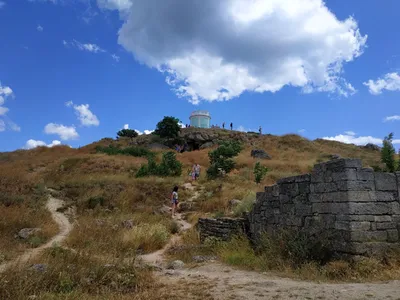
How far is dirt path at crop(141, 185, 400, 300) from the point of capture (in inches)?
213

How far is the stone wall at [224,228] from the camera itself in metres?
12.0

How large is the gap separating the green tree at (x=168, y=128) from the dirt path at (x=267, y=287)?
4117 cm

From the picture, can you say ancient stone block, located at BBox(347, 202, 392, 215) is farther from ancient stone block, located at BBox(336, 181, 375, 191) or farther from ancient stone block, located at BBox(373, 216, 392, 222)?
ancient stone block, located at BBox(336, 181, 375, 191)

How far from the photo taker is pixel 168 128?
160ft

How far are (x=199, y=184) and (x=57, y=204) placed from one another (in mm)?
9321

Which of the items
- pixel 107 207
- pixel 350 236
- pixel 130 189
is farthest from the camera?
pixel 130 189

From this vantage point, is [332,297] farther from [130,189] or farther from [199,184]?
[199,184]

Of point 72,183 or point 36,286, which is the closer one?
point 36,286

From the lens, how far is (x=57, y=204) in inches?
692

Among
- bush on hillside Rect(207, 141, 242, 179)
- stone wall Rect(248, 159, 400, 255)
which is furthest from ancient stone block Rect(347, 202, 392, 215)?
bush on hillside Rect(207, 141, 242, 179)

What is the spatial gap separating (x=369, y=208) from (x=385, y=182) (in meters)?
0.78

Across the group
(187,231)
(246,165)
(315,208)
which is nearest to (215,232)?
(187,231)

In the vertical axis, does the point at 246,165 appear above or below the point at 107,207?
above

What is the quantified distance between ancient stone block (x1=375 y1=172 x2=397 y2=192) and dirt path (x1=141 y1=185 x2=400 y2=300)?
2.32 m
